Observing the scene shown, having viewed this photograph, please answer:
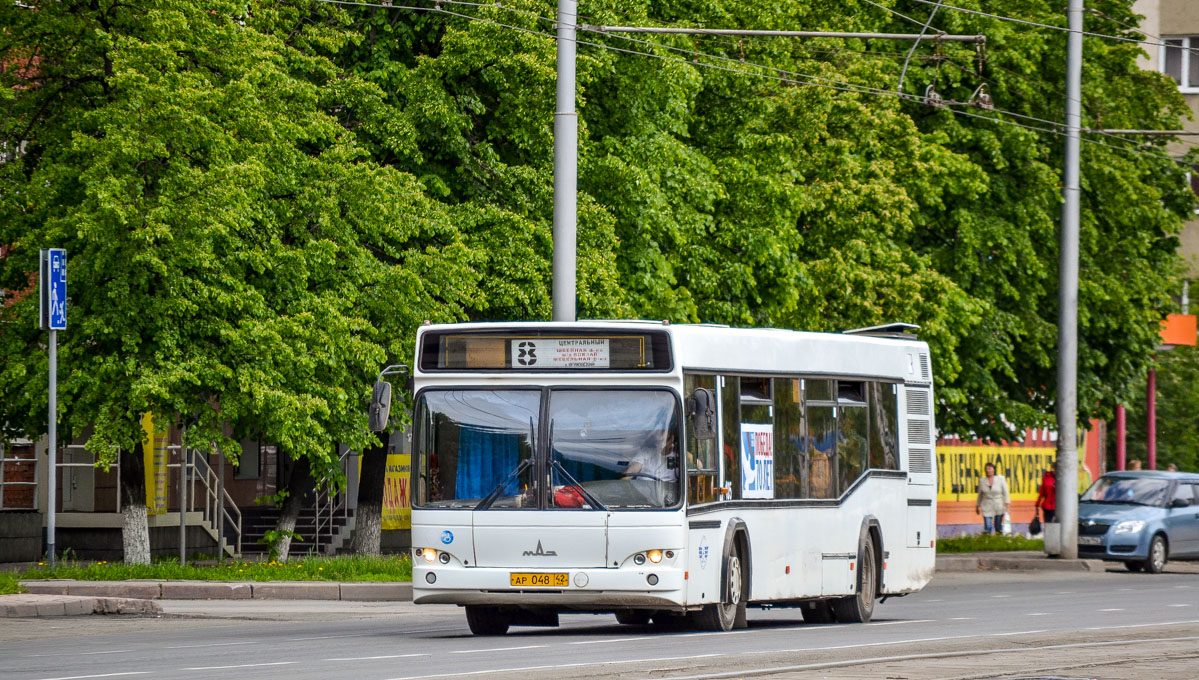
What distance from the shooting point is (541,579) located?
16594 millimetres

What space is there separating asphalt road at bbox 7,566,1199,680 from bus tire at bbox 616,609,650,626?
0.42ft

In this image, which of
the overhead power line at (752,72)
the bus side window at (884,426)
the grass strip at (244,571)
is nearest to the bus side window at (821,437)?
the bus side window at (884,426)

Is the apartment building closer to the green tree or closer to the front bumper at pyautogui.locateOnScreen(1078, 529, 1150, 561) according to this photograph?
the front bumper at pyautogui.locateOnScreen(1078, 529, 1150, 561)

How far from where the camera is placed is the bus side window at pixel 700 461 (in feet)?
55.7

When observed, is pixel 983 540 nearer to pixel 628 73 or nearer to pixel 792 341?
pixel 628 73

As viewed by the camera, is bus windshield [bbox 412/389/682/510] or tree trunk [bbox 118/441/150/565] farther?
tree trunk [bbox 118/441/150/565]

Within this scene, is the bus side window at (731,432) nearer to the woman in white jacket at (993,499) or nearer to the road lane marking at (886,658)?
the road lane marking at (886,658)

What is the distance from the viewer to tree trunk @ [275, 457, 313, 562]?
2980cm

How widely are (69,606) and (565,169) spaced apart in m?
7.38

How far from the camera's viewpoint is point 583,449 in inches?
663

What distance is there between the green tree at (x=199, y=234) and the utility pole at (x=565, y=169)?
4.89 m

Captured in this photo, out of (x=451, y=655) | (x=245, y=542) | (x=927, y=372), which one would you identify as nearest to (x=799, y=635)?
(x=451, y=655)

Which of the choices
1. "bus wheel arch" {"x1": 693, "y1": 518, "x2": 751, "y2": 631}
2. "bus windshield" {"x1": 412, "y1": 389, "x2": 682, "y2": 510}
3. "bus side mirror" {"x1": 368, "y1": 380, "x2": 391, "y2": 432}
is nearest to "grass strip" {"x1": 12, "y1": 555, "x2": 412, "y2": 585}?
"bus wheel arch" {"x1": 693, "y1": 518, "x2": 751, "y2": 631}

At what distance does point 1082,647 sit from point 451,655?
208 inches
